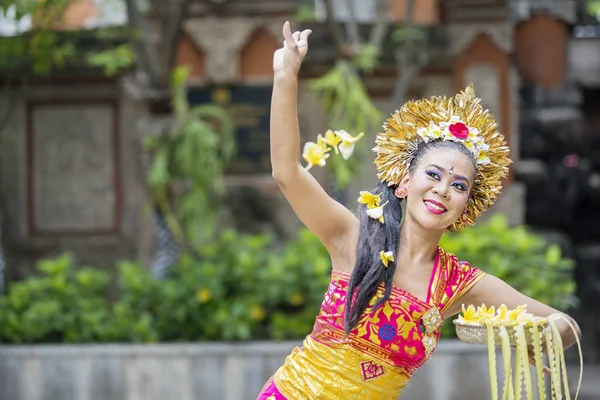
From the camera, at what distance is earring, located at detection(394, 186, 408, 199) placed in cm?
370

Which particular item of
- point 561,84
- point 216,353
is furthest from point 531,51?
point 216,353

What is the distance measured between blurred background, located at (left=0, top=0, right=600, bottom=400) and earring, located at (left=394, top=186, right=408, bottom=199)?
4427mm

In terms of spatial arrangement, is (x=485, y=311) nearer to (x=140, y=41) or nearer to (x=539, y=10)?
(x=140, y=41)

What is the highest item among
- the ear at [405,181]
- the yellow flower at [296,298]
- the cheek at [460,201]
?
the ear at [405,181]

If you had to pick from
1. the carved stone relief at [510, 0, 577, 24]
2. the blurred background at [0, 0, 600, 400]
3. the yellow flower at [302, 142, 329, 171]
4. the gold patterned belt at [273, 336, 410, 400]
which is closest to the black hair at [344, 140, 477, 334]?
the gold patterned belt at [273, 336, 410, 400]

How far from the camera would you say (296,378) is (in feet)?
11.9

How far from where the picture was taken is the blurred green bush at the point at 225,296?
7.75 meters

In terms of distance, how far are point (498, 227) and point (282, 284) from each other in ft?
6.08

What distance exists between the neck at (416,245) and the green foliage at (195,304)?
4.04m

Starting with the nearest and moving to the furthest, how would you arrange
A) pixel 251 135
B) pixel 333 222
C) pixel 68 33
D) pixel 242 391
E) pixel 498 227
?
pixel 333 222
pixel 242 391
pixel 498 227
pixel 68 33
pixel 251 135

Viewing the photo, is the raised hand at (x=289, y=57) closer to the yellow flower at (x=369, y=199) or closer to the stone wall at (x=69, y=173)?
the yellow flower at (x=369, y=199)

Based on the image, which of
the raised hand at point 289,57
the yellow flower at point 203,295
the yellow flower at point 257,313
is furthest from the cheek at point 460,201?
the yellow flower at point 203,295

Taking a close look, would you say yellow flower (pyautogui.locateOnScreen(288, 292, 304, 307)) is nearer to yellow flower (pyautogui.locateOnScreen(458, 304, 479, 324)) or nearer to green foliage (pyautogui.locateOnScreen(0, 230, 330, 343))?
green foliage (pyautogui.locateOnScreen(0, 230, 330, 343))

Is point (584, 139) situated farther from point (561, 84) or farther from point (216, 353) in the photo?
point (216, 353)
